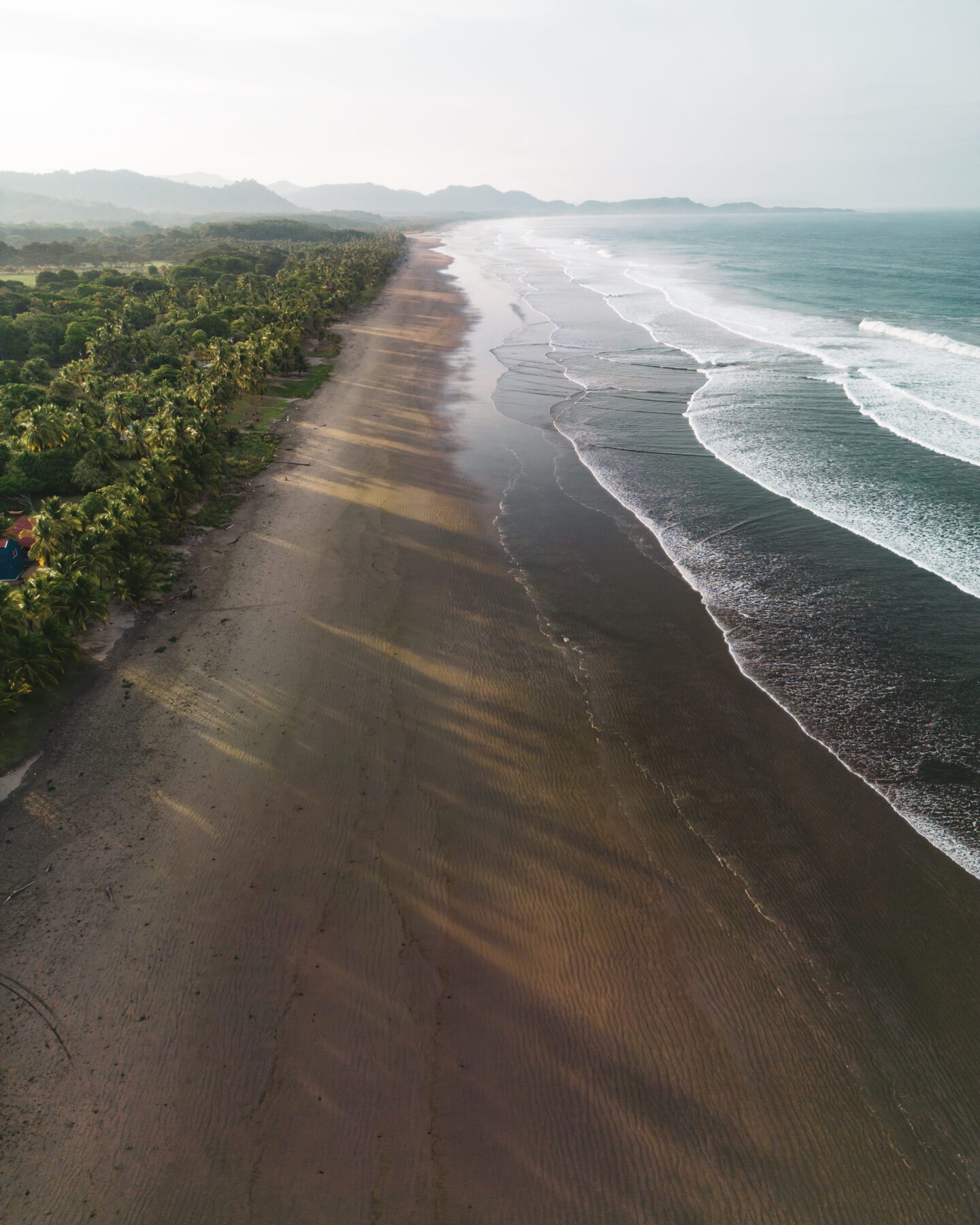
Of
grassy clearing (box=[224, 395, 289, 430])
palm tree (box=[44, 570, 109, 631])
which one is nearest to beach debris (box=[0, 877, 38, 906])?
palm tree (box=[44, 570, 109, 631])

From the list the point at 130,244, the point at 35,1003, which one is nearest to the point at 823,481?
the point at 35,1003

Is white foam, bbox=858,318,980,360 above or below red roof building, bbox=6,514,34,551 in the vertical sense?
above

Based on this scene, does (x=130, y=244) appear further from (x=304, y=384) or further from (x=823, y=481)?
(x=823, y=481)

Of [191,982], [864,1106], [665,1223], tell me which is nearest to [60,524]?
[191,982]

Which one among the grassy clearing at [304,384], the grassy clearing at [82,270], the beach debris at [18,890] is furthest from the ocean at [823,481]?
the grassy clearing at [82,270]

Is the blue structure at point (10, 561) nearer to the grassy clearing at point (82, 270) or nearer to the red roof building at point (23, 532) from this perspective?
the red roof building at point (23, 532)

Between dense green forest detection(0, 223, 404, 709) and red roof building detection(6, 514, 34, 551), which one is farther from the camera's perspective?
red roof building detection(6, 514, 34, 551)

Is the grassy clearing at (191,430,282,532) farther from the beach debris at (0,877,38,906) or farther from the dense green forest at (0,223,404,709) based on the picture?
the beach debris at (0,877,38,906)
